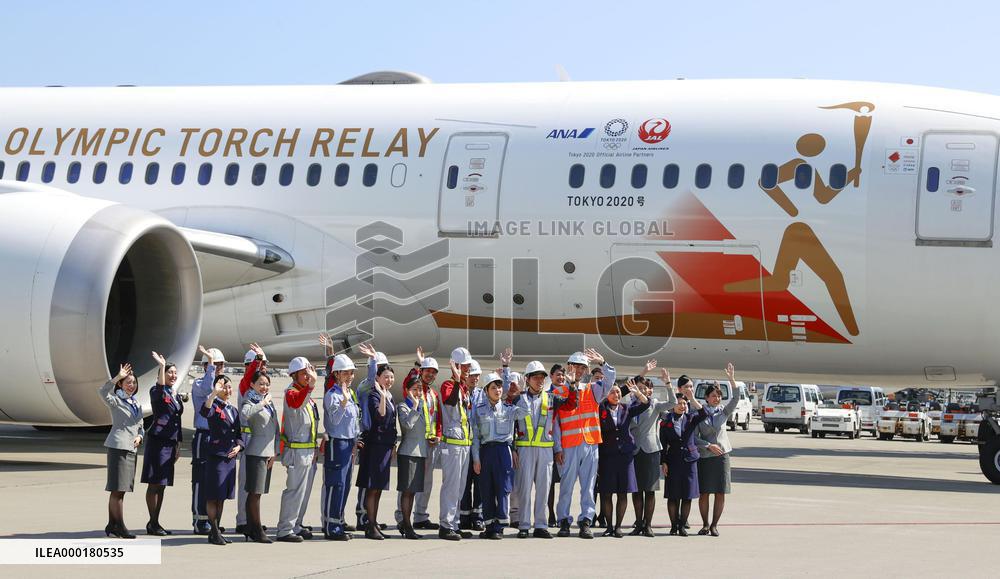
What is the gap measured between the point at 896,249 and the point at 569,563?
22.6 feet

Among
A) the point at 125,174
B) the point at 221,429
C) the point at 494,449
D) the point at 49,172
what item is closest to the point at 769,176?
the point at 494,449

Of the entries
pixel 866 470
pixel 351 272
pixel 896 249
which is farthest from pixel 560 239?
pixel 866 470

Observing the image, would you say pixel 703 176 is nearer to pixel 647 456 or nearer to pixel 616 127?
pixel 616 127

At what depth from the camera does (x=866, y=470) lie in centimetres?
1853

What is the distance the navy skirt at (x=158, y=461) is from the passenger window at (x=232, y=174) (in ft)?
23.4

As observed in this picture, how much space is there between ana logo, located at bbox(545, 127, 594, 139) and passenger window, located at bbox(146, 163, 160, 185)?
213 inches

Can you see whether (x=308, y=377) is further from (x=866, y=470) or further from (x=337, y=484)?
(x=866, y=470)

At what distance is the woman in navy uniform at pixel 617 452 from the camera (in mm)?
10945

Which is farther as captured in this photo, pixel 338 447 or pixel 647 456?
pixel 647 456

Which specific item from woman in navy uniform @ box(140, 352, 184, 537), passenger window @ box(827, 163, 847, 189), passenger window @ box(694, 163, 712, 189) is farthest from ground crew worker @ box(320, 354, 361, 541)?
passenger window @ box(827, 163, 847, 189)

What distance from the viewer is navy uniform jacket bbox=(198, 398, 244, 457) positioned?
32.4ft

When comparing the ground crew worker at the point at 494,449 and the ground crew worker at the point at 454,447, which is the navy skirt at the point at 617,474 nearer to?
the ground crew worker at the point at 494,449

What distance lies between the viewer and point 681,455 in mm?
11109

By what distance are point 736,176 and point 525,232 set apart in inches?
102
